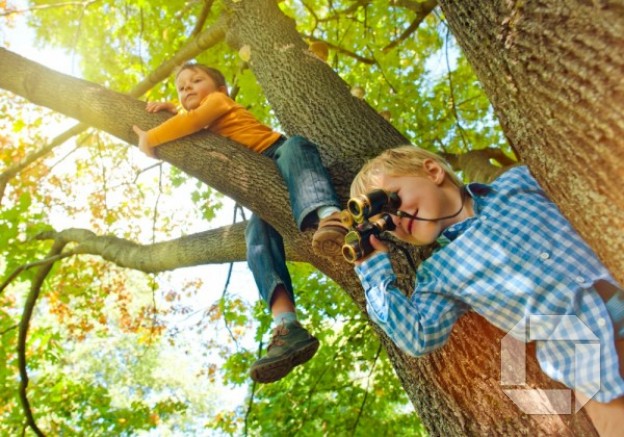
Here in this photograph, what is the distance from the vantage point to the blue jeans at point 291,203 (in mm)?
2221

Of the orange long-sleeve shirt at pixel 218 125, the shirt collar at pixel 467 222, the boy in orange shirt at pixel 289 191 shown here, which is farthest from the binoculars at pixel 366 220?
the orange long-sleeve shirt at pixel 218 125

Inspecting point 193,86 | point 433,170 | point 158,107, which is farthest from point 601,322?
point 193,86

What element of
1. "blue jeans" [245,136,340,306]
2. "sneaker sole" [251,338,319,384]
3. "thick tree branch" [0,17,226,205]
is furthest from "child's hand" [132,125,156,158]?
"thick tree branch" [0,17,226,205]

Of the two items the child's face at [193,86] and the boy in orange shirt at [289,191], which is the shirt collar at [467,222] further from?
the child's face at [193,86]

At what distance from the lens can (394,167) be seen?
1964 mm

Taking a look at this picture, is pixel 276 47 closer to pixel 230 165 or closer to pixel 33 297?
pixel 230 165

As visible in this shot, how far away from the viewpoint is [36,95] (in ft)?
10.3

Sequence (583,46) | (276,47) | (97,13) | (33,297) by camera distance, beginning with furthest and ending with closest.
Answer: (97,13), (33,297), (276,47), (583,46)

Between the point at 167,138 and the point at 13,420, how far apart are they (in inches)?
181

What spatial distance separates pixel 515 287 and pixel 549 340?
0.64 ft

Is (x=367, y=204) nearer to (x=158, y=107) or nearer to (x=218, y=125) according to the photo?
(x=218, y=125)

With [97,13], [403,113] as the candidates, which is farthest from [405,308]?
[97,13]

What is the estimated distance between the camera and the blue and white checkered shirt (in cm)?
147

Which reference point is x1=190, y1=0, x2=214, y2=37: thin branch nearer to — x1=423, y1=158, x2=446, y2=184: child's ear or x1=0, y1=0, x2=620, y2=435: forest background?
x1=0, y1=0, x2=620, y2=435: forest background
